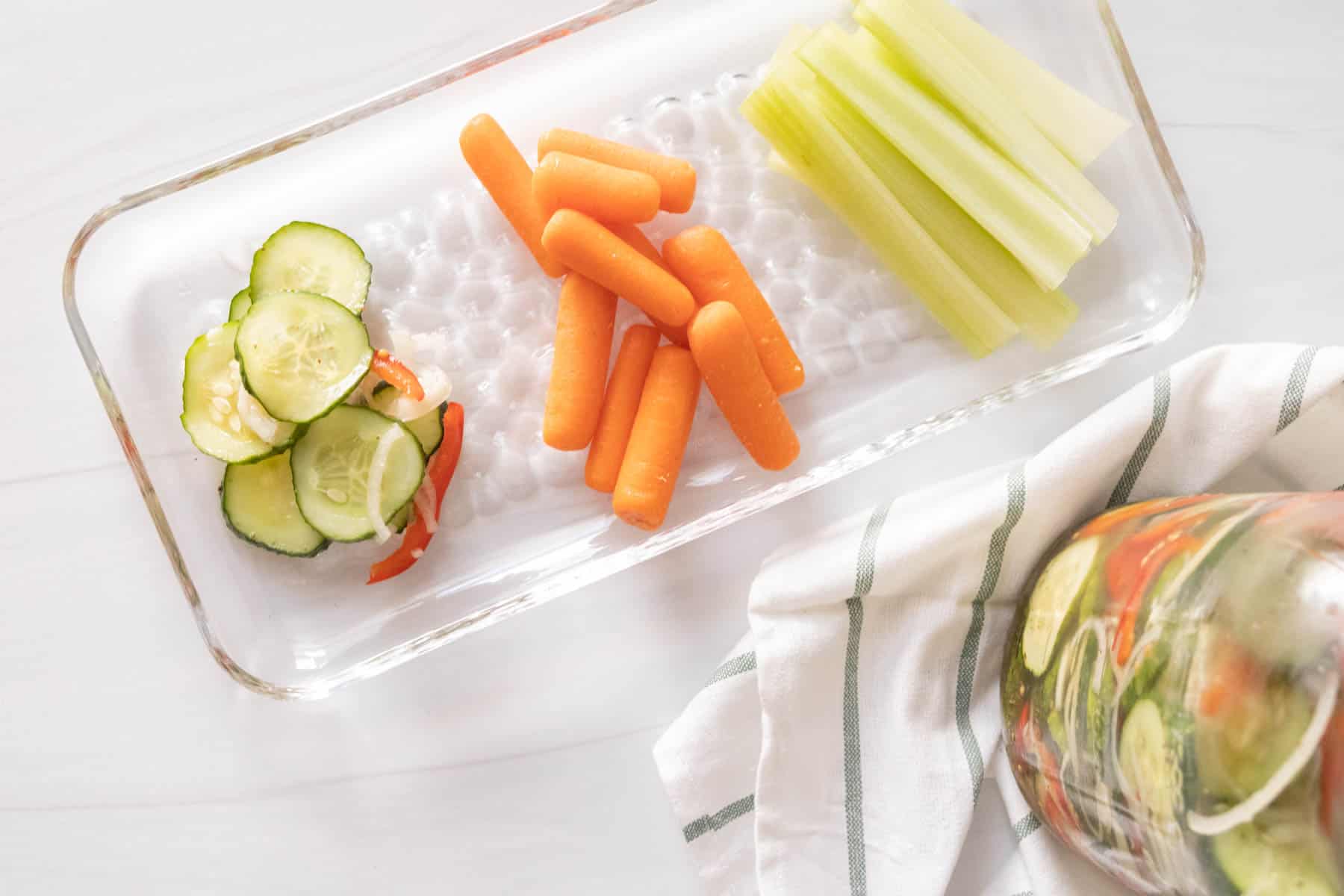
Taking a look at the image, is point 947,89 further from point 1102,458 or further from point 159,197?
point 159,197

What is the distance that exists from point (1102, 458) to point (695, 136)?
1.76 ft

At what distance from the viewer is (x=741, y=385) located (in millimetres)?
1032

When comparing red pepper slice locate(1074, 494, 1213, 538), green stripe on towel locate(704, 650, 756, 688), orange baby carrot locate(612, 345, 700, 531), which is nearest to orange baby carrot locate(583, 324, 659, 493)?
orange baby carrot locate(612, 345, 700, 531)

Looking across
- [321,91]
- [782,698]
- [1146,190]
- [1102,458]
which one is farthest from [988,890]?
[321,91]

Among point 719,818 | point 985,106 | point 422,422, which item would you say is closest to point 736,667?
point 719,818

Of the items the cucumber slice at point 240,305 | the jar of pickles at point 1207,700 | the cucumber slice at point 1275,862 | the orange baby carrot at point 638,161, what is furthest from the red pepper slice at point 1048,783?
the cucumber slice at point 240,305

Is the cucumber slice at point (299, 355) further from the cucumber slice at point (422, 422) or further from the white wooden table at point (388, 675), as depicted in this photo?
the white wooden table at point (388, 675)

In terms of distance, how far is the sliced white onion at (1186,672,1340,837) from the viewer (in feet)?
1.90

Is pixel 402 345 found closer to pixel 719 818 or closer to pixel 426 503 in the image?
pixel 426 503

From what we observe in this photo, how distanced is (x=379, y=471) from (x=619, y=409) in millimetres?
243

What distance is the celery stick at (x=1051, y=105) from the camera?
3.65 feet

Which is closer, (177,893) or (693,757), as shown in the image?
(693,757)

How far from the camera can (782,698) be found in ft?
3.39

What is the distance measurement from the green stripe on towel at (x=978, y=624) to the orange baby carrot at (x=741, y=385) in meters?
0.21
